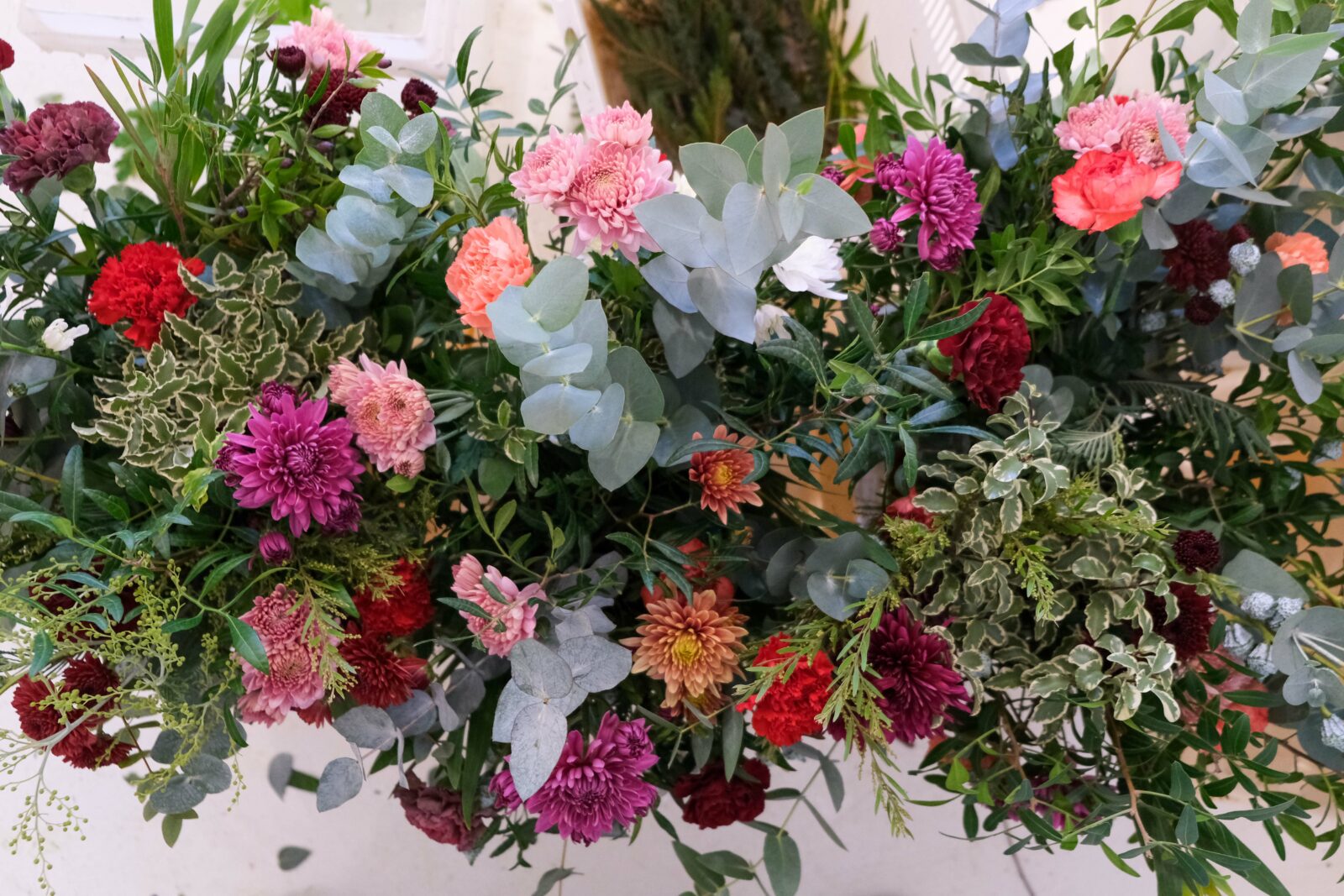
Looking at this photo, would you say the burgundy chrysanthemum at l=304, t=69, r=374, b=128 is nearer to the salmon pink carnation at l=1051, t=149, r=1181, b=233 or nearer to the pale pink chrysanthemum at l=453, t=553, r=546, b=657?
the pale pink chrysanthemum at l=453, t=553, r=546, b=657

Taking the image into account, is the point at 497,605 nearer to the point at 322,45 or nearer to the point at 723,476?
the point at 723,476

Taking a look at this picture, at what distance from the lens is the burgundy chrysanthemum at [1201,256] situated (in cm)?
57

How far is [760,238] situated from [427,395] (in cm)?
22

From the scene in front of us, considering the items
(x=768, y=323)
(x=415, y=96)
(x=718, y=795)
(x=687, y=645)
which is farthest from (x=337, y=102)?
(x=718, y=795)

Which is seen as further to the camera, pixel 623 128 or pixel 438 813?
pixel 438 813

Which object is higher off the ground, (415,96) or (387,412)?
(415,96)

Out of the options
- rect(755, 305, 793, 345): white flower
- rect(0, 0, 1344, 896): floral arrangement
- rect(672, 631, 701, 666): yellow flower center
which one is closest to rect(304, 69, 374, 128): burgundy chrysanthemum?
rect(0, 0, 1344, 896): floral arrangement

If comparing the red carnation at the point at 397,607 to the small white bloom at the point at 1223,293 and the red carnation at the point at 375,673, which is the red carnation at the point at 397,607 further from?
the small white bloom at the point at 1223,293

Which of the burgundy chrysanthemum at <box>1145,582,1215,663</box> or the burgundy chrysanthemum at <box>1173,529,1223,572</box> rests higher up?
the burgundy chrysanthemum at <box>1173,529,1223,572</box>

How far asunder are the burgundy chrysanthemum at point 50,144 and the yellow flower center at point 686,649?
480 mm

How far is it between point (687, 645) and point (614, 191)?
10.9 inches

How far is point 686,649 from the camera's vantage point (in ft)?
1.75

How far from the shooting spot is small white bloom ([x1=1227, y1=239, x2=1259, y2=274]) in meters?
0.55

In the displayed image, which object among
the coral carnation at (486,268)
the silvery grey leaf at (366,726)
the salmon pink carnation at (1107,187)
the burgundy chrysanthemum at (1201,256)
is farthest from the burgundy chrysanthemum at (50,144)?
the burgundy chrysanthemum at (1201,256)
